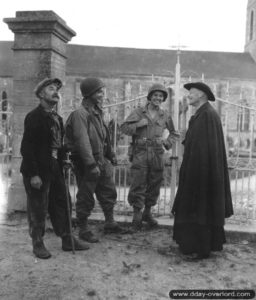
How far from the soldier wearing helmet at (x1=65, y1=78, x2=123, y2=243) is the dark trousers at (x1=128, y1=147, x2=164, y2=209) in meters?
0.33

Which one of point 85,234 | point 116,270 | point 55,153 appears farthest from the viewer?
point 85,234

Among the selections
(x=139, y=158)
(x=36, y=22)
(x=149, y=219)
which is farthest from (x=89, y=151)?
(x=36, y=22)

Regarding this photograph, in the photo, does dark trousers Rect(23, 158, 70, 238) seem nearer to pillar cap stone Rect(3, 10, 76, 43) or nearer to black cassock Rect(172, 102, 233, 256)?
black cassock Rect(172, 102, 233, 256)

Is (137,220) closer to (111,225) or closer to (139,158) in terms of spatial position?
(111,225)

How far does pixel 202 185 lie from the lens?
394 centimetres

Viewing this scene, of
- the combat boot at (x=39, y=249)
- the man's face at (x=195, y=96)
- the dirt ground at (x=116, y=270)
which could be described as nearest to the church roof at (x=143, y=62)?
the man's face at (x=195, y=96)

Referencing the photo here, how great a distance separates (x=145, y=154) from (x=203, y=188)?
1108 millimetres

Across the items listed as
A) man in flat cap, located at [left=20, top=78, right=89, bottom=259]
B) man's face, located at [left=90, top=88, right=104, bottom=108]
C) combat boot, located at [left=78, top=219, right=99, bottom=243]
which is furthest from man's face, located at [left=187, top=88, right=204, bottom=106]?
combat boot, located at [left=78, top=219, right=99, bottom=243]

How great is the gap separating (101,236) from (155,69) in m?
29.8

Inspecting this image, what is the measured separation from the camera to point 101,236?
4797 mm

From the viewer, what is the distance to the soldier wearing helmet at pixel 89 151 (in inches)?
166

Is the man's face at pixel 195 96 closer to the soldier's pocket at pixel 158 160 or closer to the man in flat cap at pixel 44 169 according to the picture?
the soldier's pocket at pixel 158 160

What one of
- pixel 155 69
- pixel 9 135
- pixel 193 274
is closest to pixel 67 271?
pixel 193 274

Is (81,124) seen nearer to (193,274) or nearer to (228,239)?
(193,274)
